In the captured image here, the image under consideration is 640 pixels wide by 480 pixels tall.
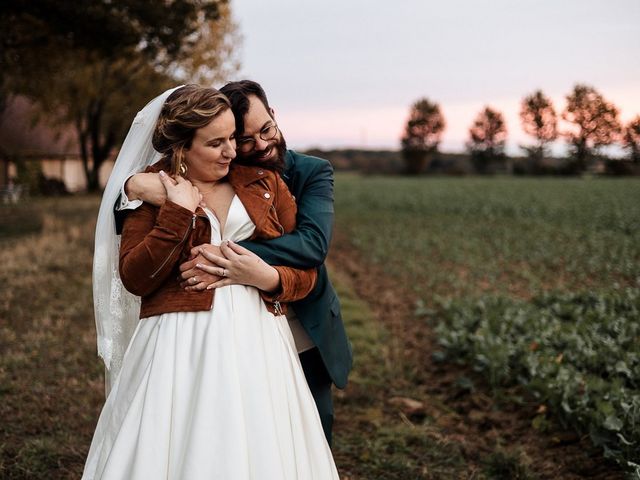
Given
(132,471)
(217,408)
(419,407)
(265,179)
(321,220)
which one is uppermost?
(265,179)

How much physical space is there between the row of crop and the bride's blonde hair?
278cm

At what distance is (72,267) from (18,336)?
13.0 ft

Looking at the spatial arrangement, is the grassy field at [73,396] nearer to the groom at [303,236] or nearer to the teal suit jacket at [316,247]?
the groom at [303,236]

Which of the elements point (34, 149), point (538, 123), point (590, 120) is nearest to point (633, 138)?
point (590, 120)

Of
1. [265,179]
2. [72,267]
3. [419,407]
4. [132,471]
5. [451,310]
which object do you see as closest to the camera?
[132,471]

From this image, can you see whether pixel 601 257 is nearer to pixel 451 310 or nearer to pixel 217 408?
pixel 451 310

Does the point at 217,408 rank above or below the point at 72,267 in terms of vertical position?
above

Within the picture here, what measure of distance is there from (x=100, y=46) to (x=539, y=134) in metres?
64.6

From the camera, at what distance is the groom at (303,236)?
2.74 meters

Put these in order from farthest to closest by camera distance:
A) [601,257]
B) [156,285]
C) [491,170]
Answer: [491,170] → [601,257] → [156,285]

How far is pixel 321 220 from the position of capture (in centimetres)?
293

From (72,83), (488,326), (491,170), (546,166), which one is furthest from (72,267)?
(491,170)

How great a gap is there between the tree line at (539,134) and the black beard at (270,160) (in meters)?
11.5

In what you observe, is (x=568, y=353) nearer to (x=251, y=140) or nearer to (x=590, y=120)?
(x=251, y=140)
